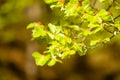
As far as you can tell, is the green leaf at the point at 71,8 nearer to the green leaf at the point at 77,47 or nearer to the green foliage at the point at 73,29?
the green foliage at the point at 73,29

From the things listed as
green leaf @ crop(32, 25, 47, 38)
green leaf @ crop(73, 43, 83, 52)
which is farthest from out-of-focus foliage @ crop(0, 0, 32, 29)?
green leaf @ crop(73, 43, 83, 52)

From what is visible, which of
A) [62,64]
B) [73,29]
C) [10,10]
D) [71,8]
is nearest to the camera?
[71,8]

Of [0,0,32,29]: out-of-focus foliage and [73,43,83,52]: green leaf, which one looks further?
[0,0,32,29]: out-of-focus foliage

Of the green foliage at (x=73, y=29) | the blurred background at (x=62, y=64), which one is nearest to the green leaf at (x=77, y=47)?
the green foliage at (x=73, y=29)

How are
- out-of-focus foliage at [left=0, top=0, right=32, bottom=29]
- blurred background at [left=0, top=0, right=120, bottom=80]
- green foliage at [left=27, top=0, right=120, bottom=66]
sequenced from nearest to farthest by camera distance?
green foliage at [left=27, top=0, right=120, bottom=66] → out-of-focus foliage at [left=0, top=0, right=32, bottom=29] → blurred background at [left=0, top=0, right=120, bottom=80]

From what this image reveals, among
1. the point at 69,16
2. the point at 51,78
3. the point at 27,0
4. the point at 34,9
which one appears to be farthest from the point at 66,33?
the point at 51,78

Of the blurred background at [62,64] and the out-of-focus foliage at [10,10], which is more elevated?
the out-of-focus foliage at [10,10]

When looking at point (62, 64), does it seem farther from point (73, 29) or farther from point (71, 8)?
point (71, 8)

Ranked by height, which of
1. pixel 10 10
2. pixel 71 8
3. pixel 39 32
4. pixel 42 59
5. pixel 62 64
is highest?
pixel 71 8

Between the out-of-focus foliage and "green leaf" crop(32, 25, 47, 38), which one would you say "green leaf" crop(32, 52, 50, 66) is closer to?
"green leaf" crop(32, 25, 47, 38)

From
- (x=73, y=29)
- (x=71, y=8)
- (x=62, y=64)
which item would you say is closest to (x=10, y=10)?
(x=73, y=29)

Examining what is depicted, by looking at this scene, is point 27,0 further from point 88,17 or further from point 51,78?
point 88,17
